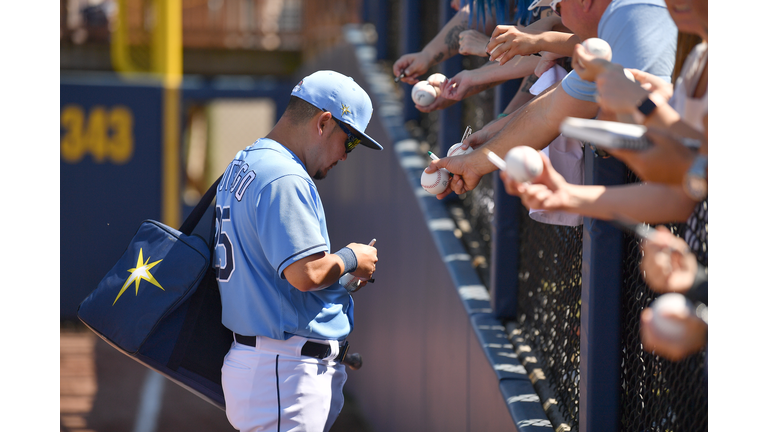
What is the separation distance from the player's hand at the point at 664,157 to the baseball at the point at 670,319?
252mm

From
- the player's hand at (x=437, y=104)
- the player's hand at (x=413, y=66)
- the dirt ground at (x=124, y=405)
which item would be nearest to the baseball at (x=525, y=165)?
the player's hand at (x=437, y=104)

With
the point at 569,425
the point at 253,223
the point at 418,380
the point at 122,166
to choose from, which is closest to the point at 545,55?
the point at 253,223

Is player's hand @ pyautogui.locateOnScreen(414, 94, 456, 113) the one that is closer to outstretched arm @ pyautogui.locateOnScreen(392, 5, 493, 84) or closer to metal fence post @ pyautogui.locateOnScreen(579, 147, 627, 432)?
outstretched arm @ pyautogui.locateOnScreen(392, 5, 493, 84)

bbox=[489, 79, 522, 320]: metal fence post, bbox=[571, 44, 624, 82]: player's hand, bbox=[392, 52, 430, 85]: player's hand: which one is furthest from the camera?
bbox=[489, 79, 522, 320]: metal fence post

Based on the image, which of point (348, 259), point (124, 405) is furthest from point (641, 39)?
point (124, 405)

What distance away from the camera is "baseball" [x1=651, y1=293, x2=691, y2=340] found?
3.52ft

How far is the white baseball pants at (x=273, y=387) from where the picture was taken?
2.45 metres

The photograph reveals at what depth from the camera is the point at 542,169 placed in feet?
4.34

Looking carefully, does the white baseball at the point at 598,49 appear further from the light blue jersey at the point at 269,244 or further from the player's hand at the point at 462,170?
the light blue jersey at the point at 269,244

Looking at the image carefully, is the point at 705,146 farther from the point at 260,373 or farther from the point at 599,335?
the point at 260,373

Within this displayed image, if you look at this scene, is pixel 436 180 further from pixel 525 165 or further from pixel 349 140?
pixel 525 165

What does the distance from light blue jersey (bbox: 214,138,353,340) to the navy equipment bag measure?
0.10 m

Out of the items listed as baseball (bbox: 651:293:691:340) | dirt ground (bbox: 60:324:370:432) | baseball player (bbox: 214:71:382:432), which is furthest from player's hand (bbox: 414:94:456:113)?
dirt ground (bbox: 60:324:370:432)

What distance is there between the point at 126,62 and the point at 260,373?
9.46 metres
